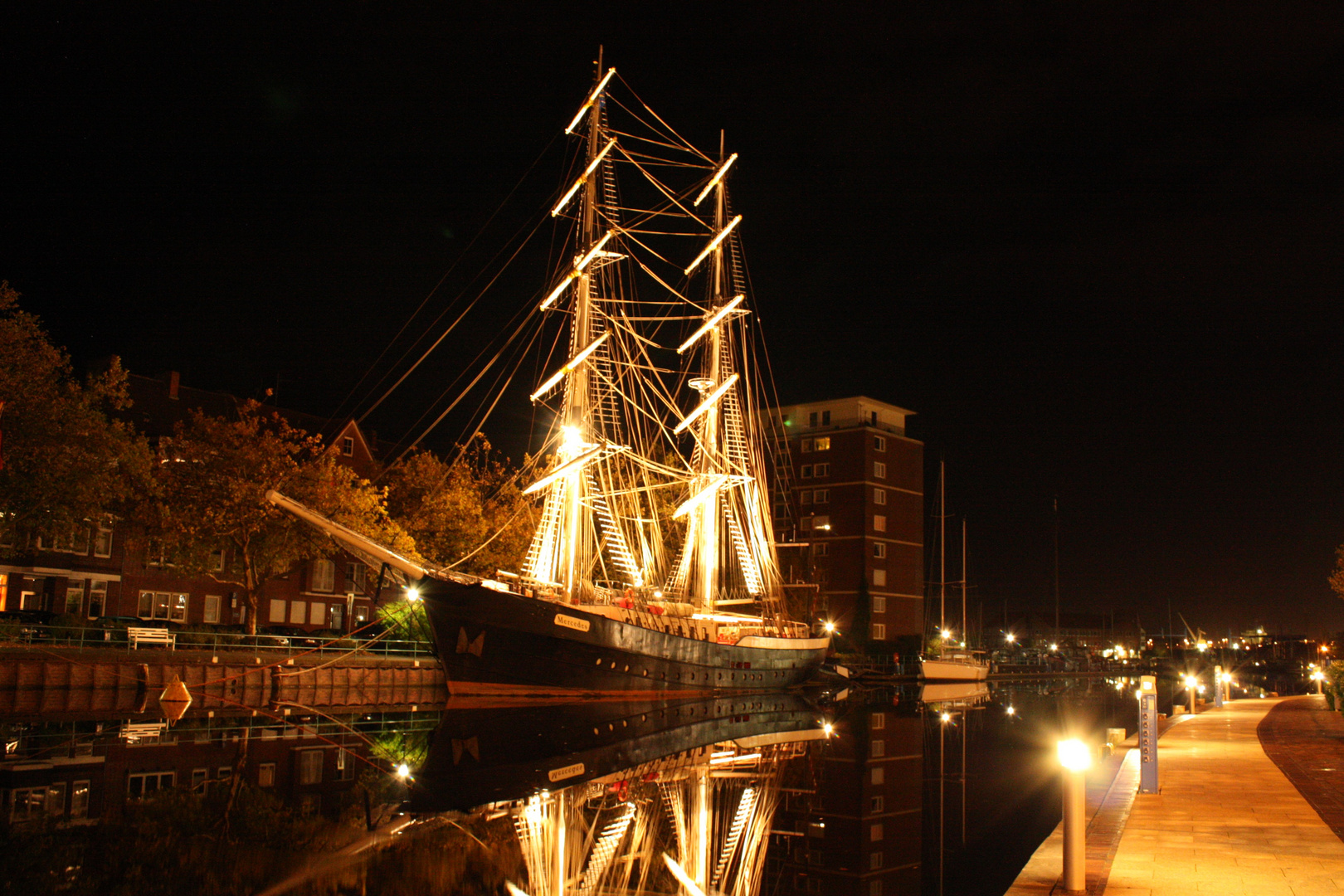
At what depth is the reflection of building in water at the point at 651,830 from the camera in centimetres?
1070

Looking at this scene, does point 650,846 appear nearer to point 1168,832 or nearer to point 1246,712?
point 1168,832

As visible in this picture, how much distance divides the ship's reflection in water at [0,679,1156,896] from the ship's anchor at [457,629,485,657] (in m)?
7.01

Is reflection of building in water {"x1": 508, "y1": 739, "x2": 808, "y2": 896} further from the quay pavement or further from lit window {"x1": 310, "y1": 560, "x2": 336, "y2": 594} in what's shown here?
lit window {"x1": 310, "y1": 560, "x2": 336, "y2": 594}

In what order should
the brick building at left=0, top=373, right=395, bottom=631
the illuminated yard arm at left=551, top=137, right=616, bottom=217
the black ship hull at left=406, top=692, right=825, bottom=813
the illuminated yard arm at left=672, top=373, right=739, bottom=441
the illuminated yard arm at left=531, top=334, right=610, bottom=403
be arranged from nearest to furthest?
the black ship hull at left=406, top=692, right=825, bottom=813
the illuminated yard arm at left=531, top=334, right=610, bottom=403
the illuminated yard arm at left=551, top=137, right=616, bottom=217
the brick building at left=0, top=373, right=395, bottom=631
the illuminated yard arm at left=672, top=373, right=739, bottom=441

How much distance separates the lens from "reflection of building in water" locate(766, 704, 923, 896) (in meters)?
11.2

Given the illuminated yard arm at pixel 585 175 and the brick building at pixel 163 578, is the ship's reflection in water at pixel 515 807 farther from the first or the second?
the illuminated yard arm at pixel 585 175

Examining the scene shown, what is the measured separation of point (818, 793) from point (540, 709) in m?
19.9

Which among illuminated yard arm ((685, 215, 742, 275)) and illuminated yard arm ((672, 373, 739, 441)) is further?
illuminated yard arm ((685, 215, 742, 275))

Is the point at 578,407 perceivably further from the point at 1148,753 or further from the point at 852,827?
the point at 1148,753

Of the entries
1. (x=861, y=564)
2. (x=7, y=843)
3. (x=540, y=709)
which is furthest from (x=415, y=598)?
(x=861, y=564)

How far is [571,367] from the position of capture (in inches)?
→ 1647

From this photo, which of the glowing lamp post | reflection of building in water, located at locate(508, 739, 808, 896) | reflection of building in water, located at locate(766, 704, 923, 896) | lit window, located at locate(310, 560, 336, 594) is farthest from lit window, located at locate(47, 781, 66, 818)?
lit window, located at locate(310, 560, 336, 594)

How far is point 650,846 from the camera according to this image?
40.8 ft

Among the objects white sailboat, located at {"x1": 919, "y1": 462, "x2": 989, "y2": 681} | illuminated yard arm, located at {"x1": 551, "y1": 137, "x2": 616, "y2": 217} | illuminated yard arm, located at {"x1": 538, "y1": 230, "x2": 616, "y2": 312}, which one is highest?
illuminated yard arm, located at {"x1": 551, "y1": 137, "x2": 616, "y2": 217}
